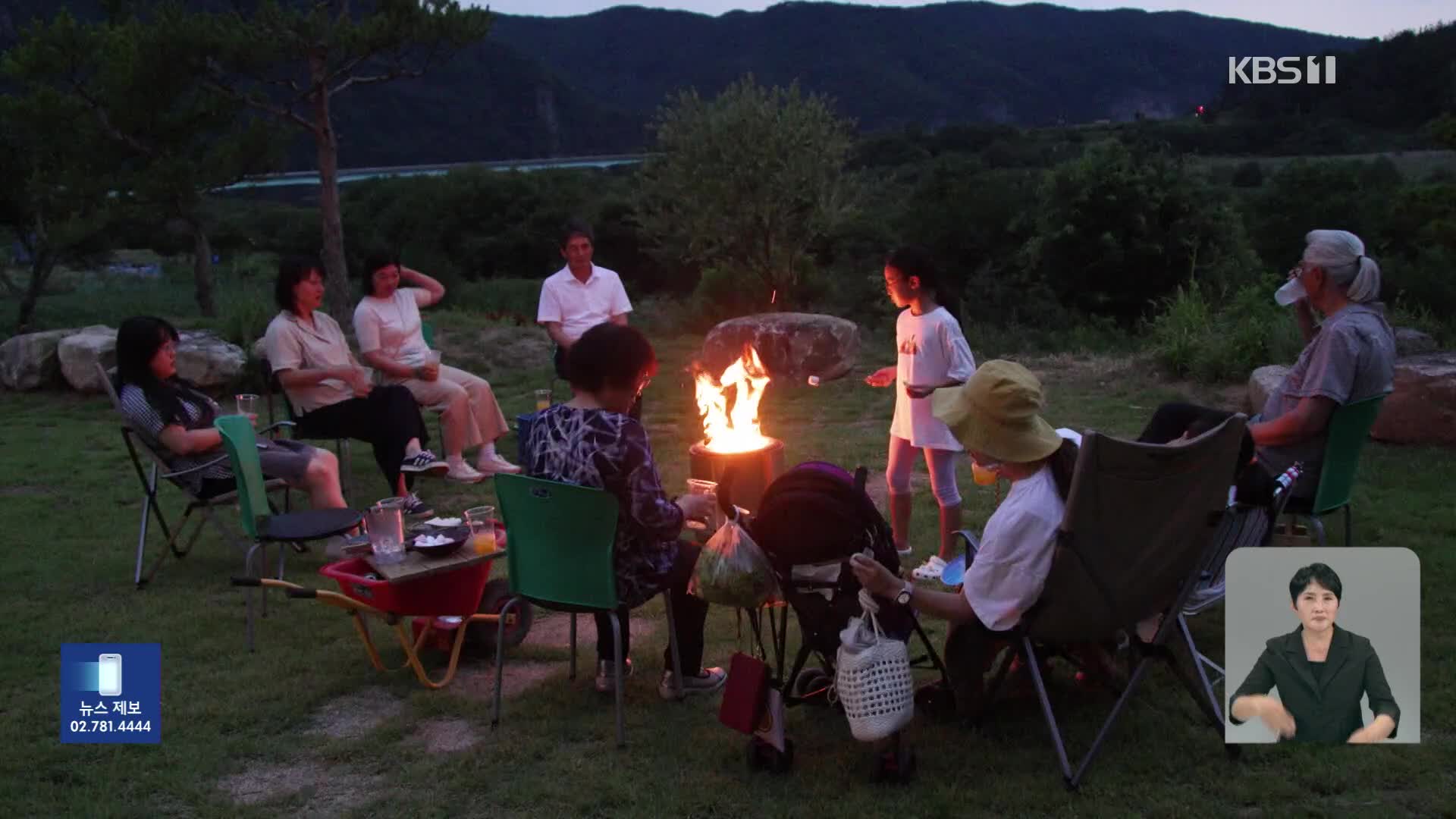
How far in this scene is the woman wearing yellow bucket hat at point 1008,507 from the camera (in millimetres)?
3213

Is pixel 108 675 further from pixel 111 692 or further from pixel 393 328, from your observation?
pixel 393 328

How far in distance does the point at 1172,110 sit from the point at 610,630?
124ft

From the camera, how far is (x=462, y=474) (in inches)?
285

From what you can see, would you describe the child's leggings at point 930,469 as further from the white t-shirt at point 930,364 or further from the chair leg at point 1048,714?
the chair leg at point 1048,714

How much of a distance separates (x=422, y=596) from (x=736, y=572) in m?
1.33

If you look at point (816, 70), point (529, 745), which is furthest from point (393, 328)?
point (816, 70)

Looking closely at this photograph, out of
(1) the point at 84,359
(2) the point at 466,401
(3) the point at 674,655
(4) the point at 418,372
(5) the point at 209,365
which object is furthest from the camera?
(1) the point at 84,359

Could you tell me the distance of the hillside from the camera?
36.0 metres

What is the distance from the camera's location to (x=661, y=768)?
138 inches

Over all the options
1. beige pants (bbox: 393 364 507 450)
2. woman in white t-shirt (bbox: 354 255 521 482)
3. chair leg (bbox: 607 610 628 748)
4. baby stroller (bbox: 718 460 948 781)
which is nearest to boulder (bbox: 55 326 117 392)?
woman in white t-shirt (bbox: 354 255 521 482)

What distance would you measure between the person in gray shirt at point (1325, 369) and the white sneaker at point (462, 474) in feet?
13.8

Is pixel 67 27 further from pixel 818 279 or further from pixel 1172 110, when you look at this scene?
pixel 1172 110

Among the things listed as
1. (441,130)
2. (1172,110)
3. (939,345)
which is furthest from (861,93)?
(939,345)

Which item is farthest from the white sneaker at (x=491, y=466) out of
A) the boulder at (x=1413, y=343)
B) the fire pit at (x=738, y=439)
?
the boulder at (x=1413, y=343)
